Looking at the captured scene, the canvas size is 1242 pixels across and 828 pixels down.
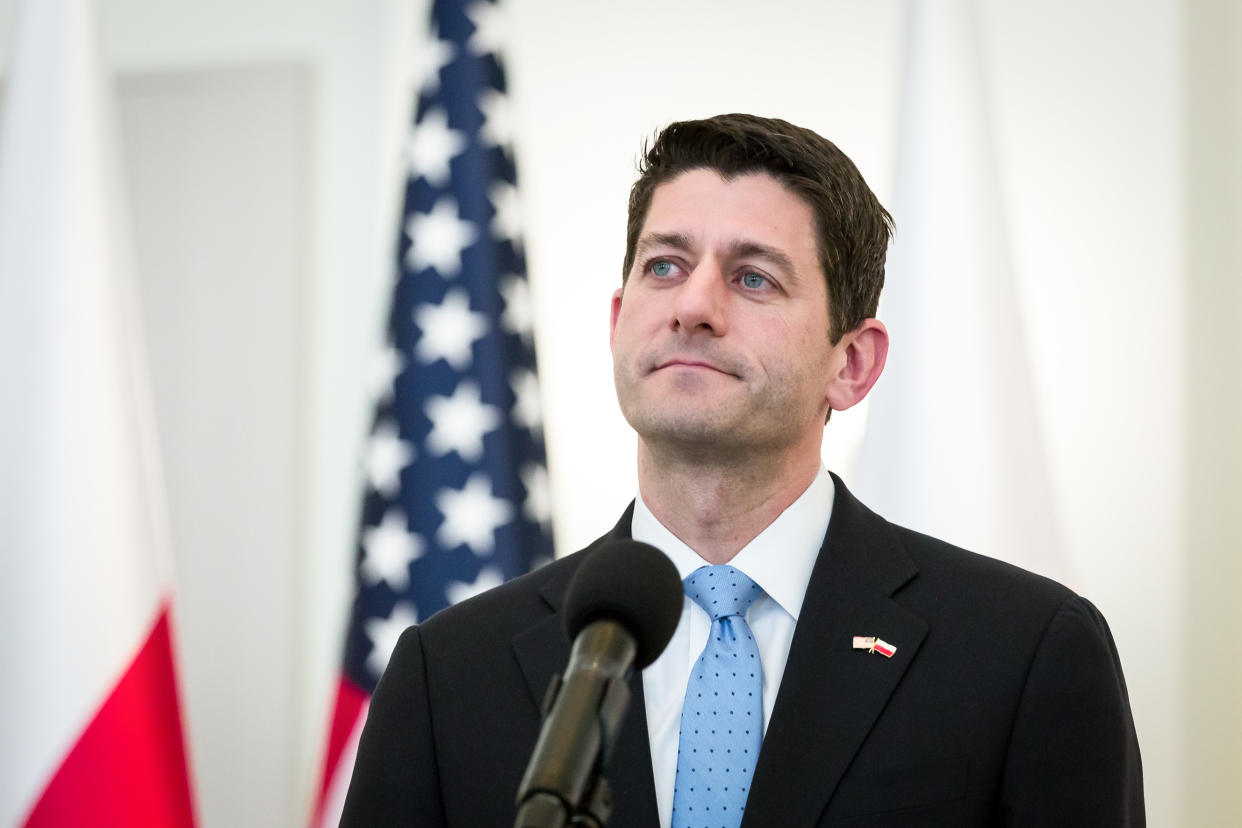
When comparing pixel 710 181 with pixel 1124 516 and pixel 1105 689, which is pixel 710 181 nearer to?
pixel 1105 689

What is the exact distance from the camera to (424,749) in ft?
6.24

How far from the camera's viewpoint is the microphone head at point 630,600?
1.13 metres

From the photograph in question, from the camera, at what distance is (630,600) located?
44.8 inches

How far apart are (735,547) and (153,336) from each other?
2420 millimetres

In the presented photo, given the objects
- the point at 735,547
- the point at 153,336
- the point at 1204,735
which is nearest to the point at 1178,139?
the point at 1204,735

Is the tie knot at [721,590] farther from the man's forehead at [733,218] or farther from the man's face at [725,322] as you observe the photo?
the man's forehead at [733,218]

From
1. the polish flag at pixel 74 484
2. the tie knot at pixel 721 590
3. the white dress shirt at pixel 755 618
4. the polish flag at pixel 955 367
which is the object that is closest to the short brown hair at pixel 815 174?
the white dress shirt at pixel 755 618

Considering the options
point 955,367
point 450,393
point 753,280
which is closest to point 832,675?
point 753,280

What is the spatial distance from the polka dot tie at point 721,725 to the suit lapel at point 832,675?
5 cm

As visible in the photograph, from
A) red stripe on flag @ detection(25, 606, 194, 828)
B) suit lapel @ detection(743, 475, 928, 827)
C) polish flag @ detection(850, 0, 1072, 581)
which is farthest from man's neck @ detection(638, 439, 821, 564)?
red stripe on flag @ detection(25, 606, 194, 828)

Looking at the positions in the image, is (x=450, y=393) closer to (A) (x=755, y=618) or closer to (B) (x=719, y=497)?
(B) (x=719, y=497)

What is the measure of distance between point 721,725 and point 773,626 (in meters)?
0.19

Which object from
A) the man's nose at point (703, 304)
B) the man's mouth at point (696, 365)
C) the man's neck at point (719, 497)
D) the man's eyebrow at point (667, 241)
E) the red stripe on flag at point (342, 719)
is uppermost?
the man's eyebrow at point (667, 241)

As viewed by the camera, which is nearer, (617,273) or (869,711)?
(869,711)
